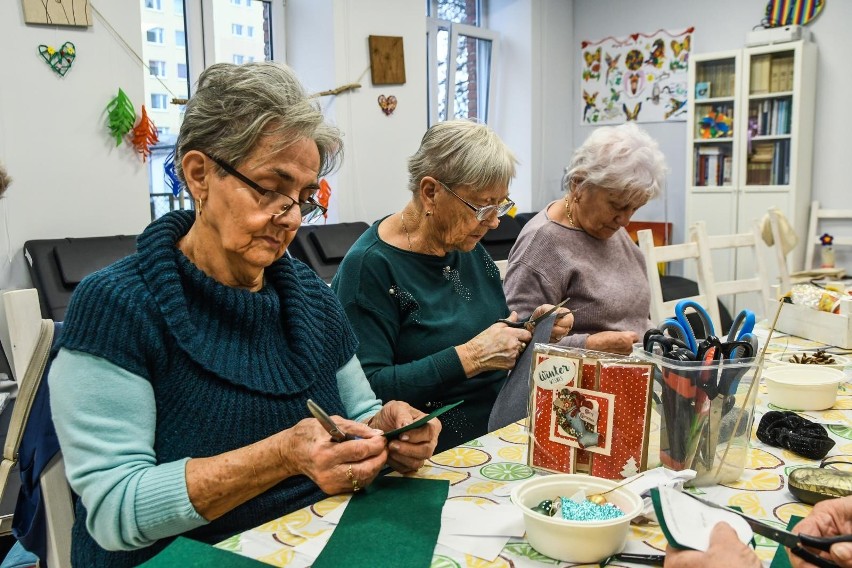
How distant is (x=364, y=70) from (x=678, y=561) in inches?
163

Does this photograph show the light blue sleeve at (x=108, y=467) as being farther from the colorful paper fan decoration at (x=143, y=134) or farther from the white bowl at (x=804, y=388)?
the colorful paper fan decoration at (x=143, y=134)

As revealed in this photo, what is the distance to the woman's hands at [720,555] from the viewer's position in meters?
0.78

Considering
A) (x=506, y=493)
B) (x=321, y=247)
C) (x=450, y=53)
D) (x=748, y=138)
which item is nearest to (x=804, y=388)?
(x=506, y=493)

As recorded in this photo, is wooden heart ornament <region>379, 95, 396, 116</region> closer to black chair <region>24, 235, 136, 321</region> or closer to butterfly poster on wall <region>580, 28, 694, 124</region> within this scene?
black chair <region>24, 235, 136, 321</region>

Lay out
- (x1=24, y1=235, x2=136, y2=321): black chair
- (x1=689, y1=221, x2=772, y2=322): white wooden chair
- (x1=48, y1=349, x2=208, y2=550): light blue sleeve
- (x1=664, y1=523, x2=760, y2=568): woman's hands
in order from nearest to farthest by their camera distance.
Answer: (x1=664, y1=523, x2=760, y2=568): woman's hands, (x1=48, y1=349, x2=208, y2=550): light blue sleeve, (x1=689, y1=221, x2=772, y2=322): white wooden chair, (x1=24, y1=235, x2=136, y2=321): black chair

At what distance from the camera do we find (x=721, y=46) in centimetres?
554

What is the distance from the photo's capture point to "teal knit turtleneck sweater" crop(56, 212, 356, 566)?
3.60ft

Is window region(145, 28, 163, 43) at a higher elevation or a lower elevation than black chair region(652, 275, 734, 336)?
higher

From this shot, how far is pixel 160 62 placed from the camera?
3.95 metres

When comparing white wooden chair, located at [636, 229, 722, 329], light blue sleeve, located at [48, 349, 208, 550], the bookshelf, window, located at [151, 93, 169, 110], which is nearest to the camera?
light blue sleeve, located at [48, 349, 208, 550]

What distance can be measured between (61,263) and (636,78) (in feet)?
14.8

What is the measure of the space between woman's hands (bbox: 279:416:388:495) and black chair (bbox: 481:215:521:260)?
12.1 feet

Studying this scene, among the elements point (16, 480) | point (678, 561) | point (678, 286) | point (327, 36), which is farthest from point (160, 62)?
point (678, 561)

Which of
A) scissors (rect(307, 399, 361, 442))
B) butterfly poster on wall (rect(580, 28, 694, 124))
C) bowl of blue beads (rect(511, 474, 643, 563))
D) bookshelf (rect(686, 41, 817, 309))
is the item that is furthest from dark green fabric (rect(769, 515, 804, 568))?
butterfly poster on wall (rect(580, 28, 694, 124))
